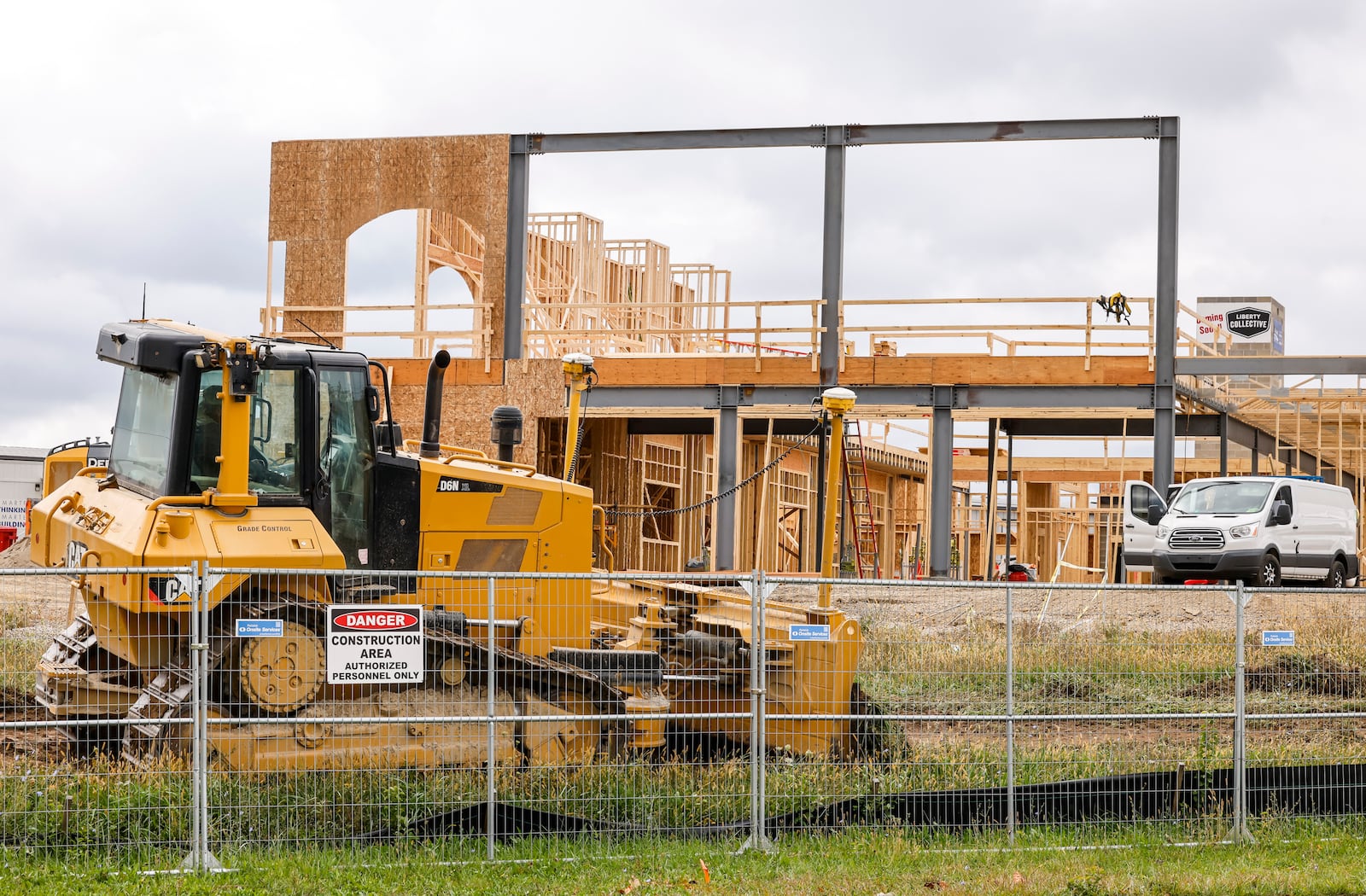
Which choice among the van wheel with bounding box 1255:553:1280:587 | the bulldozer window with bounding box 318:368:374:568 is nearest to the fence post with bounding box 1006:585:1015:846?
the bulldozer window with bounding box 318:368:374:568

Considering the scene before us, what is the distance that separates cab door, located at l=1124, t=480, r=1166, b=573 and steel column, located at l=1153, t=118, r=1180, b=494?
357mm

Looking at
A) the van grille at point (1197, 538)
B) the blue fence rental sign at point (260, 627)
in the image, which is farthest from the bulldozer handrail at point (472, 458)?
the van grille at point (1197, 538)

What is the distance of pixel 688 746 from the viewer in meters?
9.99

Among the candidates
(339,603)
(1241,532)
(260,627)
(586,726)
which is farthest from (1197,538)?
(260,627)

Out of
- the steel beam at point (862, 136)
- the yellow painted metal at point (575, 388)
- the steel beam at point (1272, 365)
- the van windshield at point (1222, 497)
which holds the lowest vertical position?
the van windshield at point (1222, 497)

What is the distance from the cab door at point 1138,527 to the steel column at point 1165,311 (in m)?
0.36

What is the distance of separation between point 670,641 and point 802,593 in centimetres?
847

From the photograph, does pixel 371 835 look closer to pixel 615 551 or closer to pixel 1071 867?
pixel 1071 867

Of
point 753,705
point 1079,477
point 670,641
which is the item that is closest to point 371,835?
point 753,705

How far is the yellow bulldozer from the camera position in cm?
920

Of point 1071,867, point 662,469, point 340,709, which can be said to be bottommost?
point 1071,867

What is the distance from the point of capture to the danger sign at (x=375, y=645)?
341 inches

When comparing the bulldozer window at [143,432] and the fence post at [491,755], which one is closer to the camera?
the fence post at [491,755]

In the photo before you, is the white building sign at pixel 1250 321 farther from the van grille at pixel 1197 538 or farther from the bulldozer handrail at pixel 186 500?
the bulldozer handrail at pixel 186 500
